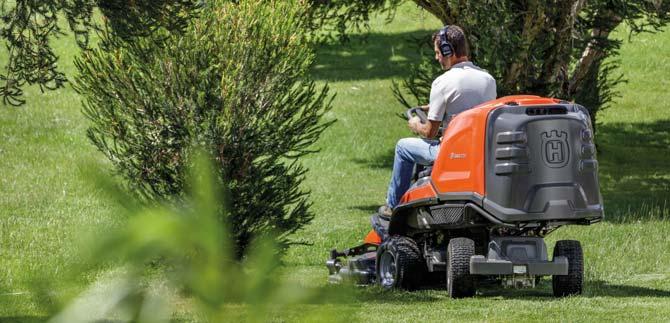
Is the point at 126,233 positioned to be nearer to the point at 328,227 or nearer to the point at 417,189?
the point at 417,189

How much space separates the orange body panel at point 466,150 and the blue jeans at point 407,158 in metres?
0.35

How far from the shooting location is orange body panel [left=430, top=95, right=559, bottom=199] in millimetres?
8000

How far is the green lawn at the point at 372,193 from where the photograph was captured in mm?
2090

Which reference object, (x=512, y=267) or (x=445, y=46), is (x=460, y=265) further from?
(x=445, y=46)

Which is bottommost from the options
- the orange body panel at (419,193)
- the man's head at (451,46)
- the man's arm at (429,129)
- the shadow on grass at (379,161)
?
the shadow on grass at (379,161)

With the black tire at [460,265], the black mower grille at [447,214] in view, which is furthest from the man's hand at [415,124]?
the black tire at [460,265]

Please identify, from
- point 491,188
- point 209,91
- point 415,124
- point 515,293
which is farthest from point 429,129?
point 209,91

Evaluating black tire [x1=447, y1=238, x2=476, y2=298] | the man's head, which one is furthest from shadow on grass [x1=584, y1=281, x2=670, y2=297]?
the man's head

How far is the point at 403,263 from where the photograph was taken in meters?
8.98

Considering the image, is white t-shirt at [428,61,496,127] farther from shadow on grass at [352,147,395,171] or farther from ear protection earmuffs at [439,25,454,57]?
shadow on grass at [352,147,395,171]

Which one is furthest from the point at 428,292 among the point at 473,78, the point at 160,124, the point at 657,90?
the point at 657,90

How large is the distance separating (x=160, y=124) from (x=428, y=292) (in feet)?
7.91

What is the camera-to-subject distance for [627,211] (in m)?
17.4

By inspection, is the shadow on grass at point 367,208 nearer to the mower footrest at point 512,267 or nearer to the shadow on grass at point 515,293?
the shadow on grass at point 515,293
